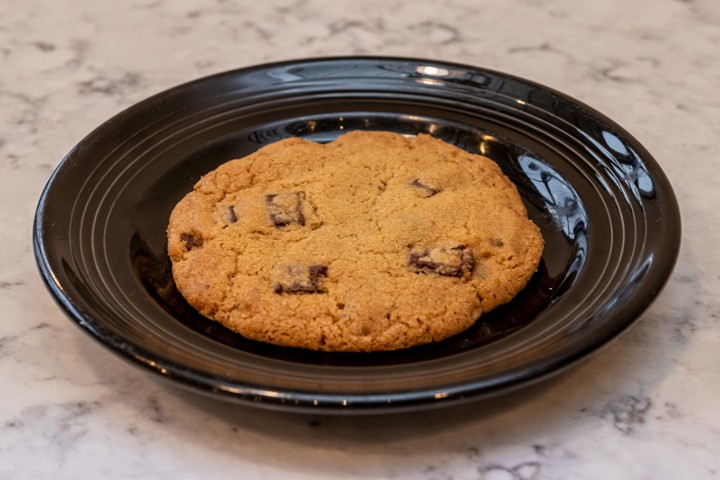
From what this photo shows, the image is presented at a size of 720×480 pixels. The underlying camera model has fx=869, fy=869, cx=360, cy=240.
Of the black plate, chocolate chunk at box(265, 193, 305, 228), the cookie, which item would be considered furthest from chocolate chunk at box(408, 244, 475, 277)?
chocolate chunk at box(265, 193, 305, 228)

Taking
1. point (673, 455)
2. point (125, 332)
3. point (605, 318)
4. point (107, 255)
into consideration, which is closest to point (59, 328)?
point (107, 255)

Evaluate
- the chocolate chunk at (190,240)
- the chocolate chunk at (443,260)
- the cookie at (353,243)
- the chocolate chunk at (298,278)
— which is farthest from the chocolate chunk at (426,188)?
the chocolate chunk at (190,240)

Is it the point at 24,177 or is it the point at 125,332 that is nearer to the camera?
the point at 125,332

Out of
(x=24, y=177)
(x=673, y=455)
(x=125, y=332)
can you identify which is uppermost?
(x=24, y=177)

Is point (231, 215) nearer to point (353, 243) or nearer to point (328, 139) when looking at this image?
point (353, 243)

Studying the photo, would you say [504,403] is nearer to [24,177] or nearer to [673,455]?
[673,455]

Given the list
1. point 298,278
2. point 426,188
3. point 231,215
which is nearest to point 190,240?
point 231,215
